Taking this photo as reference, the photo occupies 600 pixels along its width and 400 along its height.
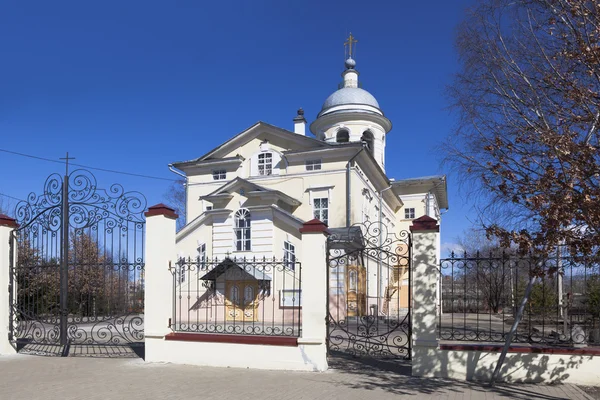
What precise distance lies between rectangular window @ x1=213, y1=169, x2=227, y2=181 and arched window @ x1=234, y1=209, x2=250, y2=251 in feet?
13.7

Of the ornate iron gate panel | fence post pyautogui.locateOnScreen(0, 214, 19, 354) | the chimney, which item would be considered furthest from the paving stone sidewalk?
the chimney

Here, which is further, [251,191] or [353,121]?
[353,121]

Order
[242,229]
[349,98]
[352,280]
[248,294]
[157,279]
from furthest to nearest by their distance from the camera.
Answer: [349,98], [242,229], [248,294], [352,280], [157,279]

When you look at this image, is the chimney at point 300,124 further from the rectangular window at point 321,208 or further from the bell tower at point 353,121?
the rectangular window at point 321,208

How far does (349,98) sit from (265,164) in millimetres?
8311

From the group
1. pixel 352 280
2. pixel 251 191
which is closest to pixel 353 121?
pixel 251 191

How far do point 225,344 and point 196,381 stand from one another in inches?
48.0

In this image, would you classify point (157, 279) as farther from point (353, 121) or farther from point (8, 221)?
point (353, 121)

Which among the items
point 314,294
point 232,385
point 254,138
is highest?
point 254,138

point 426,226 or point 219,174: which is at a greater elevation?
point 219,174

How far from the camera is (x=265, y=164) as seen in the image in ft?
84.5

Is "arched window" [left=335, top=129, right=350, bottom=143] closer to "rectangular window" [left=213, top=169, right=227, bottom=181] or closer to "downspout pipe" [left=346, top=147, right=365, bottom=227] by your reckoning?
"downspout pipe" [left=346, top=147, right=365, bottom=227]

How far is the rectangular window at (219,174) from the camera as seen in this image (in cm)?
2638

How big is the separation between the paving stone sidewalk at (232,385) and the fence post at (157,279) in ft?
1.89
